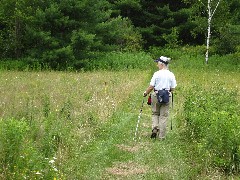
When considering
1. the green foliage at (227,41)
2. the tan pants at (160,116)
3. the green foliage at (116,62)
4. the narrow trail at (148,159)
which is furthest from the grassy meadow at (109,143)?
the green foliage at (227,41)

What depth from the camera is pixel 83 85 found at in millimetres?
18812

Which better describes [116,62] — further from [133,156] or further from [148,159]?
[148,159]

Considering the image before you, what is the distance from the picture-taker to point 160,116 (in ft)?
37.8

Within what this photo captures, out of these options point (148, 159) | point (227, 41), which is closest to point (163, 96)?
point (148, 159)

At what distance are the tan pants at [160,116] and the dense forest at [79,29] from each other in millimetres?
18679

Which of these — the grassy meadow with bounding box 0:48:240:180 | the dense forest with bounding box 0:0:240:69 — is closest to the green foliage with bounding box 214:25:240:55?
the dense forest with bounding box 0:0:240:69

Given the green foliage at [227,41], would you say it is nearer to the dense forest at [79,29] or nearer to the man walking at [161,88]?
the dense forest at [79,29]

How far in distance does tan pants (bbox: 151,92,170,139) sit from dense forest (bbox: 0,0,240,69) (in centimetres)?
1868

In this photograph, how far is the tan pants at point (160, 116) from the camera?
37.1 ft

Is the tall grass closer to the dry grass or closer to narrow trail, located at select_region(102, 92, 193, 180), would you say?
the dry grass

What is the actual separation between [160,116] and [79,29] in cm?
2059

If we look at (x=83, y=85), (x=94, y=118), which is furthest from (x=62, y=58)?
(x=94, y=118)

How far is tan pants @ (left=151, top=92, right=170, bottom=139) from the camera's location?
11.3 m

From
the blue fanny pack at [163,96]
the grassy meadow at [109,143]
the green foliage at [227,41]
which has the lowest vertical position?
the grassy meadow at [109,143]
